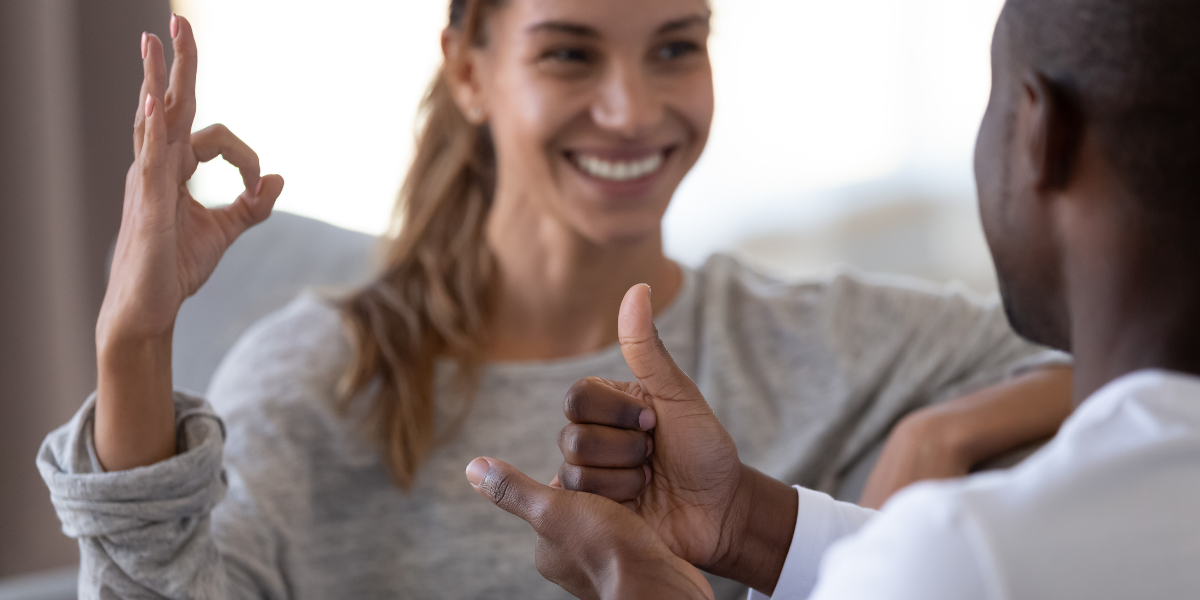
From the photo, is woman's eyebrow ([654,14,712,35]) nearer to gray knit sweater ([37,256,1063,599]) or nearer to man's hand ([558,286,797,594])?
gray knit sweater ([37,256,1063,599])

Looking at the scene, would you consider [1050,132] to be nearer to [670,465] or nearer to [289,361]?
[670,465]

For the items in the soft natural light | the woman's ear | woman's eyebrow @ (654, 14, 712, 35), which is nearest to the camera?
woman's eyebrow @ (654, 14, 712, 35)

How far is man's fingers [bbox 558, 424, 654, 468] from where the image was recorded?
0.76 metres

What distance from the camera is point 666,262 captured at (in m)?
1.44

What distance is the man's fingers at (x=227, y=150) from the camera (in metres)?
0.86

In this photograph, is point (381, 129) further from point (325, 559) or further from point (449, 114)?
point (325, 559)

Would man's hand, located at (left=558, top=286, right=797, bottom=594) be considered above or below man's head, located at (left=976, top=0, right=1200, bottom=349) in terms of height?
below

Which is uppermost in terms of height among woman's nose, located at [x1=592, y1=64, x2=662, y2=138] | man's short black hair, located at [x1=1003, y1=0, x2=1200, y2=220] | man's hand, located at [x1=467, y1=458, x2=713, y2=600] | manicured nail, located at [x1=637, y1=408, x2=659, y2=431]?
man's short black hair, located at [x1=1003, y1=0, x2=1200, y2=220]

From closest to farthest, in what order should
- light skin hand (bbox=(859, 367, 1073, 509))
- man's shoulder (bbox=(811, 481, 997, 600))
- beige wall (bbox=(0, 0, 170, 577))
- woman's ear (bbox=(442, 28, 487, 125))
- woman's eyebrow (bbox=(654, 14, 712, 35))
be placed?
man's shoulder (bbox=(811, 481, 997, 600)), light skin hand (bbox=(859, 367, 1073, 509)), woman's eyebrow (bbox=(654, 14, 712, 35)), woman's ear (bbox=(442, 28, 487, 125)), beige wall (bbox=(0, 0, 170, 577))

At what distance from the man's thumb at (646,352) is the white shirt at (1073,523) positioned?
24 cm

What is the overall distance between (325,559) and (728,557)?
0.58 metres

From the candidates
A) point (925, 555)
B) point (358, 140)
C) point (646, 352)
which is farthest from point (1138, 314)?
point (358, 140)

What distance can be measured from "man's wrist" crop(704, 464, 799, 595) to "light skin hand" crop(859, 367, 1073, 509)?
11.8 inches

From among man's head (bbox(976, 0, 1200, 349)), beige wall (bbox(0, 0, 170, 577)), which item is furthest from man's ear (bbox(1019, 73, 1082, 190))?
beige wall (bbox(0, 0, 170, 577))
